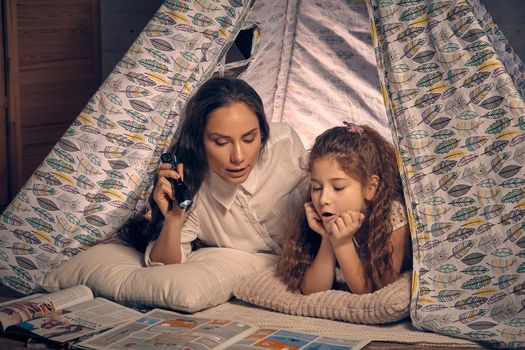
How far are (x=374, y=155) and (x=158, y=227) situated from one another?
26.6 inches

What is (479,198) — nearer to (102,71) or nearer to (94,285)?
(94,285)

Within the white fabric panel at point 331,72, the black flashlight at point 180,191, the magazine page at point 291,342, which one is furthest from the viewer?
the white fabric panel at point 331,72

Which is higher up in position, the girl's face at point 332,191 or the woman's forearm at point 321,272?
the girl's face at point 332,191

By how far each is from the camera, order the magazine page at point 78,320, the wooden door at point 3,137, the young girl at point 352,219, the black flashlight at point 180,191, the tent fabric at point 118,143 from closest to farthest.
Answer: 1. the magazine page at point 78,320
2. the young girl at point 352,219
3. the black flashlight at point 180,191
4. the tent fabric at point 118,143
5. the wooden door at point 3,137

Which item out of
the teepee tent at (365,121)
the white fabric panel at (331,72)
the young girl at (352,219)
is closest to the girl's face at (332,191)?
the young girl at (352,219)

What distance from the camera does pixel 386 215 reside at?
229cm

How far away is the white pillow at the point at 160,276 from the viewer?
2254 millimetres

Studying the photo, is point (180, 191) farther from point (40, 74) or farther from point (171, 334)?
point (40, 74)

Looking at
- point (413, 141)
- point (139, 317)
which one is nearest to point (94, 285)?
point (139, 317)

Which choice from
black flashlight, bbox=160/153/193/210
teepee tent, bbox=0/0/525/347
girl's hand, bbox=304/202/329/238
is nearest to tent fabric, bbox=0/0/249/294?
teepee tent, bbox=0/0/525/347

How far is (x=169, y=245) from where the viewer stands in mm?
2418

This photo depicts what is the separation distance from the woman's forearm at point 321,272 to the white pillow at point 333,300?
0.03 metres

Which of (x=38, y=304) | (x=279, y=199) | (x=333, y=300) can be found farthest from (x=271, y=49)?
(x=38, y=304)

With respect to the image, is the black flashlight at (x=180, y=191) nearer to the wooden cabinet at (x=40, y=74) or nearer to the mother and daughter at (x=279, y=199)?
the mother and daughter at (x=279, y=199)
